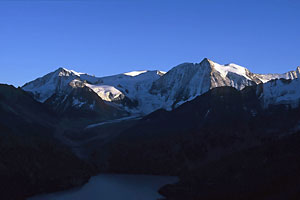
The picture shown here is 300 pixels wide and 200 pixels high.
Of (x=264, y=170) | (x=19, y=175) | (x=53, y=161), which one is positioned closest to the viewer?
(x=264, y=170)

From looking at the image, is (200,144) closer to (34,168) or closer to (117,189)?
(117,189)

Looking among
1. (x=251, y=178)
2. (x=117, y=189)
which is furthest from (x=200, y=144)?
(x=251, y=178)

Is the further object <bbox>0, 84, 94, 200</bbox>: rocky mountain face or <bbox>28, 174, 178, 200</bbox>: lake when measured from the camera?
<bbox>0, 84, 94, 200</bbox>: rocky mountain face

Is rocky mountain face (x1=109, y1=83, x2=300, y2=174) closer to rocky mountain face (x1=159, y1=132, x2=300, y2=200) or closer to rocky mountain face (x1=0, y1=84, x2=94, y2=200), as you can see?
rocky mountain face (x1=0, y1=84, x2=94, y2=200)

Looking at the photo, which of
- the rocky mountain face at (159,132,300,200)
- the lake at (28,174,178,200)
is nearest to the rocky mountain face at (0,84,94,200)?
the lake at (28,174,178,200)

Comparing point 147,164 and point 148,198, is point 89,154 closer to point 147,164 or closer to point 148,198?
point 147,164

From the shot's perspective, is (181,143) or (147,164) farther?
(181,143)

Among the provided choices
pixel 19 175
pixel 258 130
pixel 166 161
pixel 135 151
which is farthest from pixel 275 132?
pixel 19 175

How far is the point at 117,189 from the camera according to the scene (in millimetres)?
129875

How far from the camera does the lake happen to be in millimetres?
118000

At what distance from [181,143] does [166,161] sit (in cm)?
1598

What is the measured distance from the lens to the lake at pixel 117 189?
118 metres

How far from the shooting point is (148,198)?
11512 cm

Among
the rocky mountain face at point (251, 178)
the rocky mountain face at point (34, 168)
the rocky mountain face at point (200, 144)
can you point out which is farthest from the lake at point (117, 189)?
the rocky mountain face at point (200, 144)
